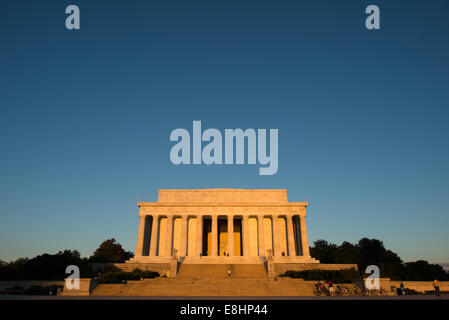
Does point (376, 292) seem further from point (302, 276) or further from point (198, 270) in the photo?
point (198, 270)

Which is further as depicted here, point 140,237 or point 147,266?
point 140,237

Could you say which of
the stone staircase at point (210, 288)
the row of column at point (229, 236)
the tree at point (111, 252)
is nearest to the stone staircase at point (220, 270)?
the stone staircase at point (210, 288)

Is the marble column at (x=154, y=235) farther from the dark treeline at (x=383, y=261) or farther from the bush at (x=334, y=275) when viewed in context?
the dark treeline at (x=383, y=261)

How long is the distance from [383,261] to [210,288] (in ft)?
164

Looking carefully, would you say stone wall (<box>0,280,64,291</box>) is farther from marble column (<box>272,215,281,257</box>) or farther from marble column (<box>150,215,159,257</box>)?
marble column (<box>272,215,281,257</box>)

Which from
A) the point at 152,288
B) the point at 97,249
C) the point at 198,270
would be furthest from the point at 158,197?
the point at 152,288

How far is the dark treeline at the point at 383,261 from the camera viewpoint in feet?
146

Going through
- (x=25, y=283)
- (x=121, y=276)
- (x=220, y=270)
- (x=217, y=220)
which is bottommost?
(x=25, y=283)

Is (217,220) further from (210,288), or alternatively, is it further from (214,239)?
(210,288)

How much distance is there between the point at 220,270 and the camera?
1690 inches

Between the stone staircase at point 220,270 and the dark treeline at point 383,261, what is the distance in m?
15.7

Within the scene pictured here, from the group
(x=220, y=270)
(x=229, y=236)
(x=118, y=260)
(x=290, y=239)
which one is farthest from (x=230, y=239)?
(x=118, y=260)

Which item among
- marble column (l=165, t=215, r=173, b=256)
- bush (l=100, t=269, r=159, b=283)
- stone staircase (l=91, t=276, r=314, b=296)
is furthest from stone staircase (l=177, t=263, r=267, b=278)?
marble column (l=165, t=215, r=173, b=256)
